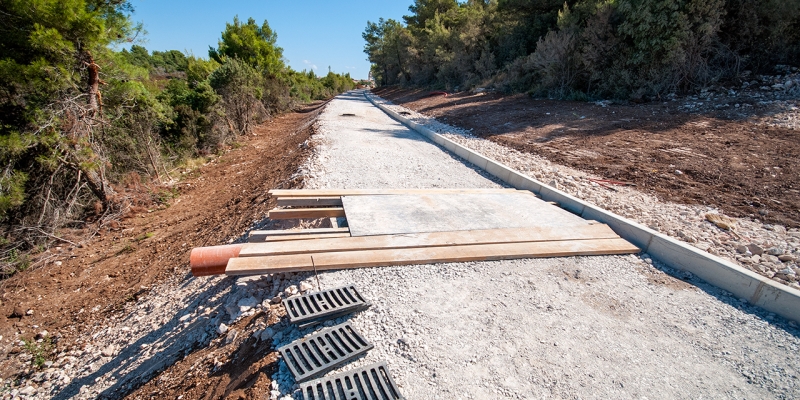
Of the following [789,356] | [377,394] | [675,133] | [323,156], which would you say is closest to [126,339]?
[377,394]

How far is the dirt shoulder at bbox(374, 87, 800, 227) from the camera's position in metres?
4.80

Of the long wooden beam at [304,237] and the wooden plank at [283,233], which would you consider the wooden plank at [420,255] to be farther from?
the wooden plank at [283,233]

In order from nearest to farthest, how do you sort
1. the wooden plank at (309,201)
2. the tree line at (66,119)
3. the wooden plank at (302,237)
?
the wooden plank at (302,237) < the wooden plank at (309,201) < the tree line at (66,119)

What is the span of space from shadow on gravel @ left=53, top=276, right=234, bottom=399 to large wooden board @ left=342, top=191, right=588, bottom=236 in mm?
1703

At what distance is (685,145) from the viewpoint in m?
6.84

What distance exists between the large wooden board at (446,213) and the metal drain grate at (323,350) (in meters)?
1.42

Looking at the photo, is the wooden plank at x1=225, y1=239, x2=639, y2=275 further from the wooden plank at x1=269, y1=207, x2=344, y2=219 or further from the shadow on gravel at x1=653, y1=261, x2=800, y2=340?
the wooden plank at x1=269, y1=207, x2=344, y2=219

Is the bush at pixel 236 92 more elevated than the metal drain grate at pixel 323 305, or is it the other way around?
the bush at pixel 236 92

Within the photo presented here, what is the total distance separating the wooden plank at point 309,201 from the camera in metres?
4.55

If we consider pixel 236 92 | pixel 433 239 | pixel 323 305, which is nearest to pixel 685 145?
pixel 433 239

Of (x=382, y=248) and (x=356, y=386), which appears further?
(x=382, y=248)

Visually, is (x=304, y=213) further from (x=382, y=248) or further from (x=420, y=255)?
(x=420, y=255)

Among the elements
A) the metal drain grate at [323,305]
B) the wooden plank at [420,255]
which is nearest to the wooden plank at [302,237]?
the wooden plank at [420,255]

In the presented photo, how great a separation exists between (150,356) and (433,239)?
9.84 ft
